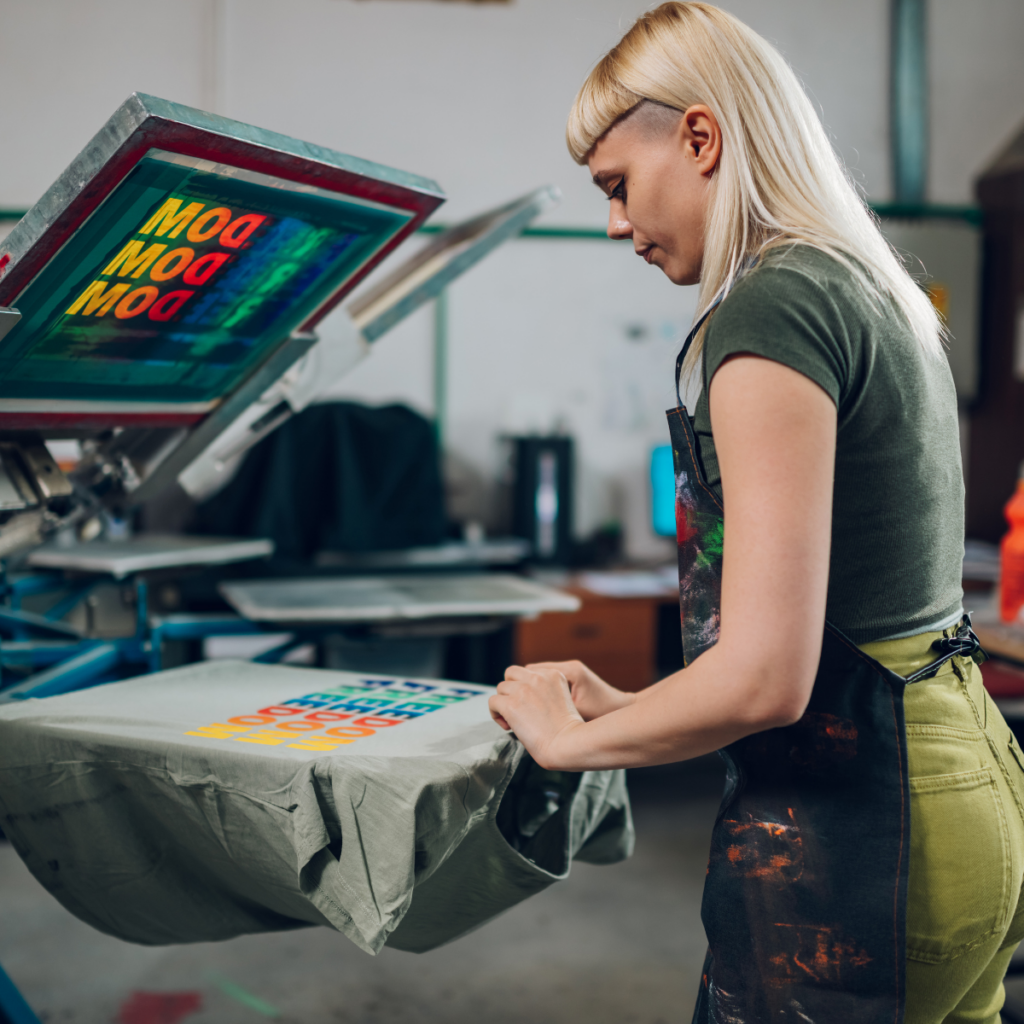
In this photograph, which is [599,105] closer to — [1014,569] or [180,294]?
[180,294]

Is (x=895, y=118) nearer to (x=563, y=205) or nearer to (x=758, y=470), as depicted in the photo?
(x=563, y=205)

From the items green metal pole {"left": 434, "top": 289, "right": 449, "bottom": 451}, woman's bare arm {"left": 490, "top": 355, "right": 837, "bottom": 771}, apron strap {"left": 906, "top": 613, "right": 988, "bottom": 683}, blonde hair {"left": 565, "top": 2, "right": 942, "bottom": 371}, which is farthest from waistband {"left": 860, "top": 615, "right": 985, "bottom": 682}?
green metal pole {"left": 434, "top": 289, "right": 449, "bottom": 451}

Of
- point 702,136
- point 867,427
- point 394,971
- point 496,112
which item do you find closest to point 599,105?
point 702,136

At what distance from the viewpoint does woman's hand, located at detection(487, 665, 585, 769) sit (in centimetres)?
83

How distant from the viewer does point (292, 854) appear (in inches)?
35.0

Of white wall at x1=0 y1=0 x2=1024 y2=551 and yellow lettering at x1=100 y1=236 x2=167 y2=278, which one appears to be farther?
white wall at x1=0 y1=0 x2=1024 y2=551

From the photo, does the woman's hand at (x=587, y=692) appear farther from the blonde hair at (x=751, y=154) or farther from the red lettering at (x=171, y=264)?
the red lettering at (x=171, y=264)

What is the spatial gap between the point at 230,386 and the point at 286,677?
1.29 feet

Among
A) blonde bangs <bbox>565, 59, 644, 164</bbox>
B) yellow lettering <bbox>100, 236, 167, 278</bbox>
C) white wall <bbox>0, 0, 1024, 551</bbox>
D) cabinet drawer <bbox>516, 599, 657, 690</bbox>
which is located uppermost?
white wall <bbox>0, 0, 1024, 551</bbox>

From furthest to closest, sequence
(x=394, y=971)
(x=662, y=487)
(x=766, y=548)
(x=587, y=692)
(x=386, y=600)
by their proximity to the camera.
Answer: (x=662, y=487) < (x=386, y=600) < (x=394, y=971) < (x=587, y=692) < (x=766, y=548)

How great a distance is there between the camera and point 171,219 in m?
Answer: 0.94

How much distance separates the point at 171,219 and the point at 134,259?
0.20 feet

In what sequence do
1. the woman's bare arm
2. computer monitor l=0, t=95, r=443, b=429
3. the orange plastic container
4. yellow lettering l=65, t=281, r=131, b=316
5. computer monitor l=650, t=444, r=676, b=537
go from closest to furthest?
the woman's bare arm < computer monitor l=0, t=95, r=443, b=429 < yellow lettering l=65, t=281, r=131, b=316 < the orange plastic container < computer monitor l=650, t=444, r=676, b=537

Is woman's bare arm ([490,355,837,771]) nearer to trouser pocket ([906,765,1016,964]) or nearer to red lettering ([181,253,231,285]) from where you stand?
trouser pocket ([906,765,1016,964])
